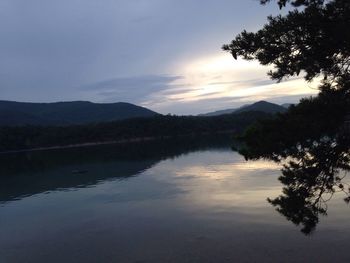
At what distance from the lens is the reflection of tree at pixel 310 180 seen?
1047 cm

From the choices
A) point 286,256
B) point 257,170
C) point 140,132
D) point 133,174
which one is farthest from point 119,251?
point 140,132

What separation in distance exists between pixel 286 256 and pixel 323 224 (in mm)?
5912

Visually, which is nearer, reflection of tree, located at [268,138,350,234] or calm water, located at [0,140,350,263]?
reflection of tree, located at [268,138,350,234]

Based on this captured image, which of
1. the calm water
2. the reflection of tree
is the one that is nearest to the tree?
the reflection of tree

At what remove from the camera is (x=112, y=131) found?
148m

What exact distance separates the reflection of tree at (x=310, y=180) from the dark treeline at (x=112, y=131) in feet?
439

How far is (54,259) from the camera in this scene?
23.9 meters

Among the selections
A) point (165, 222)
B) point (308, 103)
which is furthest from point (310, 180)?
point (165, 222)

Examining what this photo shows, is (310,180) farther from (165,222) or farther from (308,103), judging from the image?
(165,222)

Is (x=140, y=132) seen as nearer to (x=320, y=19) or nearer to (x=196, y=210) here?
(x=196, y=210)

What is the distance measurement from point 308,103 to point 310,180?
204cm

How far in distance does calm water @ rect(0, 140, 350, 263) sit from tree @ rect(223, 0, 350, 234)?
11.5m

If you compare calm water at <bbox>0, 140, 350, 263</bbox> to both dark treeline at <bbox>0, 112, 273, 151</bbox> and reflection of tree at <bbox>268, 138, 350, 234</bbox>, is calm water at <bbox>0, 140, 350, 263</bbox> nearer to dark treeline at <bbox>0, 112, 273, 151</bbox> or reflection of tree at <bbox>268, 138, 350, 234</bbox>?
reflection of tree at <bbox>268, 138, 350, 234</bbox>

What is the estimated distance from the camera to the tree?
31.1 ft
